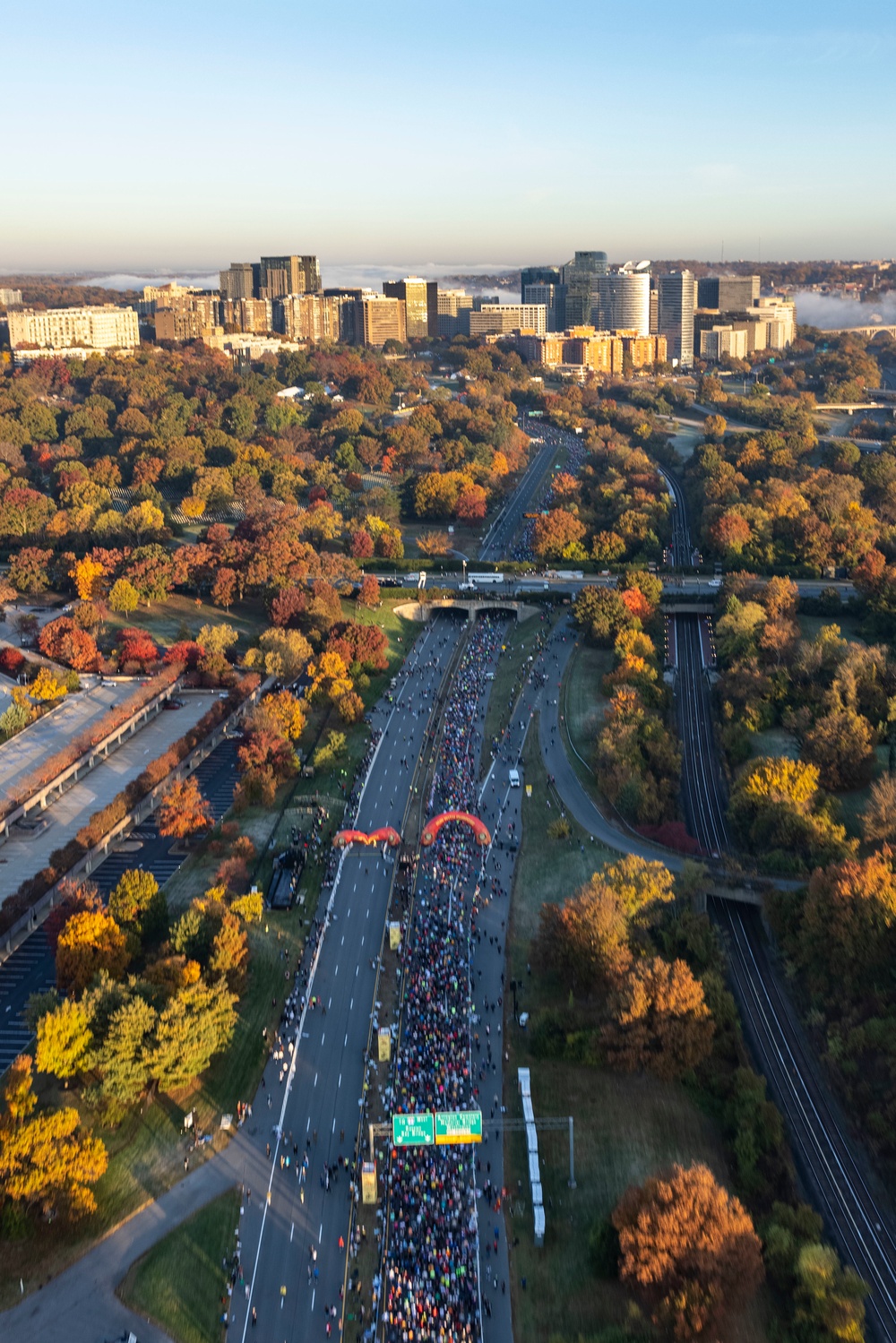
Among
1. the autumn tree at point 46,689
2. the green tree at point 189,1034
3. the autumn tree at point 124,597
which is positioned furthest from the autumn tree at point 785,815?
the autumn tree at point 124,597

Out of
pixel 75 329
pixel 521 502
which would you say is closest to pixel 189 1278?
pixel 521 502

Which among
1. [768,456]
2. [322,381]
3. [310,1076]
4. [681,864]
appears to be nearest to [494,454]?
[768,456]

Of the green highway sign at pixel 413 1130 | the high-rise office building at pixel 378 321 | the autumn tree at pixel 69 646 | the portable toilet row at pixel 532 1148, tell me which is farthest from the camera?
the high-rise office building at pixel 378 321

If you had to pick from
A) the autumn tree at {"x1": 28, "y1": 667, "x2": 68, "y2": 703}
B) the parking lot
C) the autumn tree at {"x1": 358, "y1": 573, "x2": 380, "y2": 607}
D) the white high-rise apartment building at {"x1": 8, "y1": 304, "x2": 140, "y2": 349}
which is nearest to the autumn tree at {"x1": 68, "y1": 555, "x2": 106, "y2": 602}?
the autumn tree at {"x1": 28, "y1": 667, "x2": 68, "y2": 703}

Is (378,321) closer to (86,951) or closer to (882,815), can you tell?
(882,815)

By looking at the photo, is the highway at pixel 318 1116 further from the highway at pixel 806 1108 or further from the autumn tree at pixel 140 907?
the highway at pixel 806 1108
